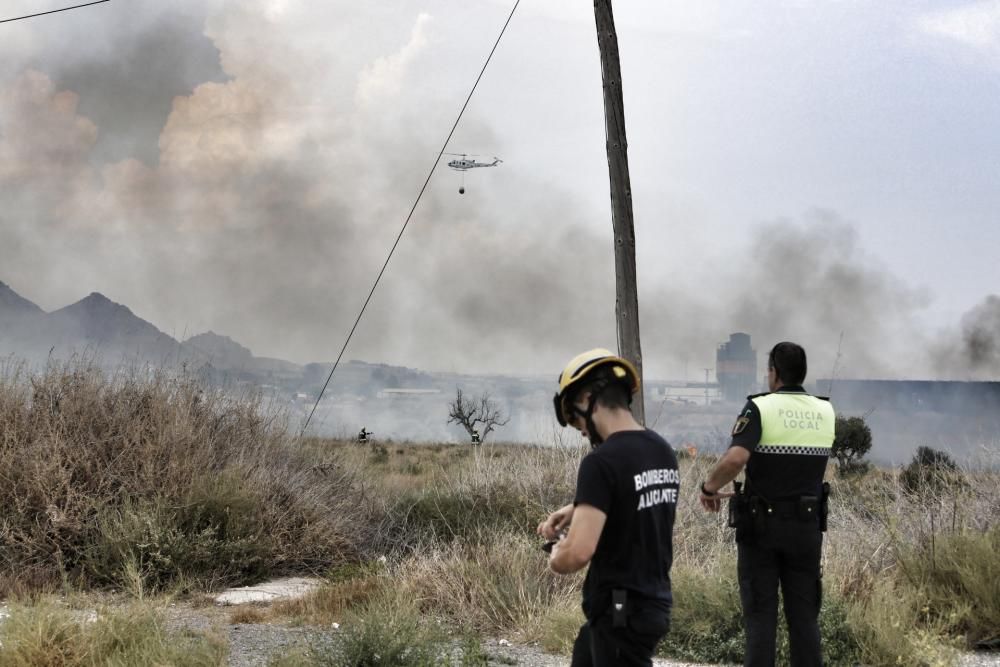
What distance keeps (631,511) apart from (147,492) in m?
9.44

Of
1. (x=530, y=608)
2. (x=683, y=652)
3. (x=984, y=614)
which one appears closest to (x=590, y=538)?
(x=683, y=652)

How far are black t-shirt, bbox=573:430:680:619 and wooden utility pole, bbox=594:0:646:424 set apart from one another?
22.8 ft

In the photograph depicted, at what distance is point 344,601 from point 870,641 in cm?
461

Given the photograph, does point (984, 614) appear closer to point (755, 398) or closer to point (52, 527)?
point (755, 398)

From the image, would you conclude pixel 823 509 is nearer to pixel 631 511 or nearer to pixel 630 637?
pixel 630 637

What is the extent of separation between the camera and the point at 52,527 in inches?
432

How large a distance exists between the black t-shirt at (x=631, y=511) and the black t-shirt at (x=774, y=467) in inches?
83.7

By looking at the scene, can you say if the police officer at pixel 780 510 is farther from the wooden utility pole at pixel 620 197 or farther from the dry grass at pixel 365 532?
the wooden utility pole at pixel 620 197

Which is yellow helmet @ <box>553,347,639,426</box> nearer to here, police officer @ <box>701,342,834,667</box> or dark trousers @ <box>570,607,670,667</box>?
dark trousers @ <box>570,607,670,667</box>

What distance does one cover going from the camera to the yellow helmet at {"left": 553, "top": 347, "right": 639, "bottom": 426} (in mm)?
3404

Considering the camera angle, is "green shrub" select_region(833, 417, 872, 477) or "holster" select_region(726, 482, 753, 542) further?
"green shrub" select_region(833, 417, 872, 477)

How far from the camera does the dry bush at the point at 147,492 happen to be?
35.2ft

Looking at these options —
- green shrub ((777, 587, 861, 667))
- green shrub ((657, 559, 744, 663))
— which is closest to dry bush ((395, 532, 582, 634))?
green shrub ((657, 559, 744, 663))

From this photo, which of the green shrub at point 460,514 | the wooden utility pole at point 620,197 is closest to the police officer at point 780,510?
the wooden utility pole at point 620,197
